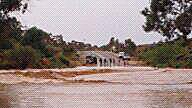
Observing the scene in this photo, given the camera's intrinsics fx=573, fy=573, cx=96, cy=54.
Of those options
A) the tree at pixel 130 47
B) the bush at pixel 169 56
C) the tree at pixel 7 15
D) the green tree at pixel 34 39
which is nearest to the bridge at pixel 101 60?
the tree at pixel 130 47

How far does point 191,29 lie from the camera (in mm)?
28609

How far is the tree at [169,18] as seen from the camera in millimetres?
28891

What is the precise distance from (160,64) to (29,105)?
47.1 metres

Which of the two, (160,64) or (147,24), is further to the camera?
(160,64)

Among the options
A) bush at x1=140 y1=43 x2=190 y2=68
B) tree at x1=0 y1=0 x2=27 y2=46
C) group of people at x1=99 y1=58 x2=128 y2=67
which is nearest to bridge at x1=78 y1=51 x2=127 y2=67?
group of people at x1=99 y1=58 x2=128 y2=67

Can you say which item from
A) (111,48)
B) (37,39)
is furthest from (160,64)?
(111,48)

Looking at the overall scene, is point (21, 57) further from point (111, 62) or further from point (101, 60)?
point (111, 62)

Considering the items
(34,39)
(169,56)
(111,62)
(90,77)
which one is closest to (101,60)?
(111,62)

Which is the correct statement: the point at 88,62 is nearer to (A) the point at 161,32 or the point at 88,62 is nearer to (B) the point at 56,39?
(B) the point at 56,39

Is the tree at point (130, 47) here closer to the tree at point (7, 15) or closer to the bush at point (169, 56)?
the bush at point (169, 56)

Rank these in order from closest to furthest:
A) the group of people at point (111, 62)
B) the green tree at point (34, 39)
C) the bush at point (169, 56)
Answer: the bush at point (169, 56) < the green tree at point (34, 39) < the group of people at point (111, 62)

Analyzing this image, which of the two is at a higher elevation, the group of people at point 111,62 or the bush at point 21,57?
the bush at point 21,57

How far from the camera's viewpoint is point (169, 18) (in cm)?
3131

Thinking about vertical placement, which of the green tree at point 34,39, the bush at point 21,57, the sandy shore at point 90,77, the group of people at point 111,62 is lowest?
the group of people at point 111,62
